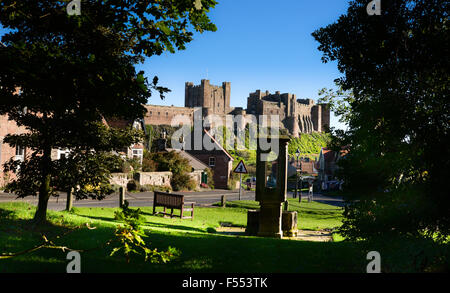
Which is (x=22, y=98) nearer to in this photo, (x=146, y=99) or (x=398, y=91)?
(x=146, y=99)

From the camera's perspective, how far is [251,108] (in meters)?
136

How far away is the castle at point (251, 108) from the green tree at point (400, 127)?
99.1 meters

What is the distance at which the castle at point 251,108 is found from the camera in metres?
105

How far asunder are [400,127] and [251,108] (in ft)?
428

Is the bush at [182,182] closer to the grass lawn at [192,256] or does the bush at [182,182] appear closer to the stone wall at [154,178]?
the stone wall at [154,178]

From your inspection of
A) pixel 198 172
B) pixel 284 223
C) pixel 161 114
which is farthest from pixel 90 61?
pixel 161 114

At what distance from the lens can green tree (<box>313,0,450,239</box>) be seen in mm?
5480

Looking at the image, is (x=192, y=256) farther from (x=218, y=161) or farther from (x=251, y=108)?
(x=251, y=108)

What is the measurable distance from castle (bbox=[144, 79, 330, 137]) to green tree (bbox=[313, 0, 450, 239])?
99.1m

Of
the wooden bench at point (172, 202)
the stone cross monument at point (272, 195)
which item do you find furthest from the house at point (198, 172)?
the stone cross monument at point (272, 195)

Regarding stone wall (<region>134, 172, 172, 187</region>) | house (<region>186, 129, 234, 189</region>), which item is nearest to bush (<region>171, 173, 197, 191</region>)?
stone wall (<region>134, 172, 172, 187</region>)

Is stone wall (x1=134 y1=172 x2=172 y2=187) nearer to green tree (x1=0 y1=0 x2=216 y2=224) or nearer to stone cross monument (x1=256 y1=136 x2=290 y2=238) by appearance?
stone cross monument (x1=256 y1=136 x2=290 y2=238)

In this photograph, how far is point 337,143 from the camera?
669 centimetres
